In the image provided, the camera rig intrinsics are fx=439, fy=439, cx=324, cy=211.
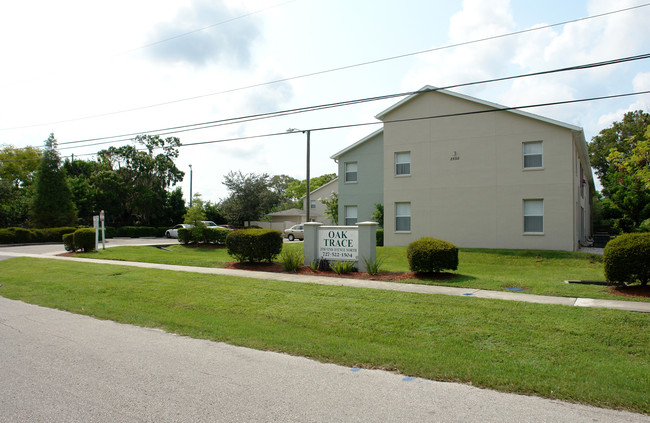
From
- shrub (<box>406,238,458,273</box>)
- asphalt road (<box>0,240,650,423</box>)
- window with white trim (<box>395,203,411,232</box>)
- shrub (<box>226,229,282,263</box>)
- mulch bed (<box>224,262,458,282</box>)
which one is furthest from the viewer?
window with white trim (<box>395,203,411,232</box>)

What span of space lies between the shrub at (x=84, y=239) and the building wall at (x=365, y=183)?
14320 mm

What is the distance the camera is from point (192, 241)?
96.9 feet

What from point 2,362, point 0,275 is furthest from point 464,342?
point 0,275

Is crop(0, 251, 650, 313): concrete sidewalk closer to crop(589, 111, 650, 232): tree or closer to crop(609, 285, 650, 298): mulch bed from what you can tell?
crop(609, 285, 650, 298): mulch bed

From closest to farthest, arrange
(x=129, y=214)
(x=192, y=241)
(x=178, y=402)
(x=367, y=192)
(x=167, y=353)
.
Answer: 1. (x=178, y=402)
2. (x=167, y=353)
3. (x=367, y=192)
4. (x=192, y=241)
5. (x=129, y=214)

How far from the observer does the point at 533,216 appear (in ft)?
69.4

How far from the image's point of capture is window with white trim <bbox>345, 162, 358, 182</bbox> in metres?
27.8

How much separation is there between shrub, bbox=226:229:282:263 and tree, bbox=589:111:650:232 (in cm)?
1204

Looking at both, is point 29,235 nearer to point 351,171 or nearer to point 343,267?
point 351,171

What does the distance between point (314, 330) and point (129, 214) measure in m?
51.2

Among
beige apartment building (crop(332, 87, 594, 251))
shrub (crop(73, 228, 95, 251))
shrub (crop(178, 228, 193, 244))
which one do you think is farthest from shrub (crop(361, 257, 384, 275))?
shrub (crop(178, 228, 193, 244))

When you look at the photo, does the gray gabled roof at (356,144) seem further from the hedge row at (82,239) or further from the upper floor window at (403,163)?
the hedge row at (82,239)

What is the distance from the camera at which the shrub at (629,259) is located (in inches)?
388

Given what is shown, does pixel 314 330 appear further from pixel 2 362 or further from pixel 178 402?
pixel 2 362
